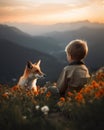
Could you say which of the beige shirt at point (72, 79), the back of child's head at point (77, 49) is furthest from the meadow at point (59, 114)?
the back of child's head at point (77, 49)

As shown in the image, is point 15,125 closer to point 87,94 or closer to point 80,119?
point 80,119

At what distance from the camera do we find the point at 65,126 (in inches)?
194

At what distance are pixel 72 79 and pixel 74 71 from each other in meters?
0.17

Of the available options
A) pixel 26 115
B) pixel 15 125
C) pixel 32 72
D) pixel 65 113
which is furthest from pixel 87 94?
pixel 32 72

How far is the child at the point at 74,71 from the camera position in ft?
Answer: 25.8

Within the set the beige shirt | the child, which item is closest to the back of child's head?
the child

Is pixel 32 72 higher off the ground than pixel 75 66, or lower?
lower

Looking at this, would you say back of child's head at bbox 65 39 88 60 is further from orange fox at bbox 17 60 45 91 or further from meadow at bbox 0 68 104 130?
orange fox at bbox 17 60 45 91

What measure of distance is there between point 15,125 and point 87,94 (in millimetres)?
1410

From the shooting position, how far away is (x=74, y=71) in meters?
8.03

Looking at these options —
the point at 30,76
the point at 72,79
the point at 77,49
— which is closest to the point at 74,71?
the point at 72,79

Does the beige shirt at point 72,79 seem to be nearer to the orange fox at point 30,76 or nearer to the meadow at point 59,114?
the meadow at point 59,114

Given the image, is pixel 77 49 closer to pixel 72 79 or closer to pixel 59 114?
pixel 72 79

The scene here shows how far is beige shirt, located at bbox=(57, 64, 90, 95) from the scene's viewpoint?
26.2 feet
